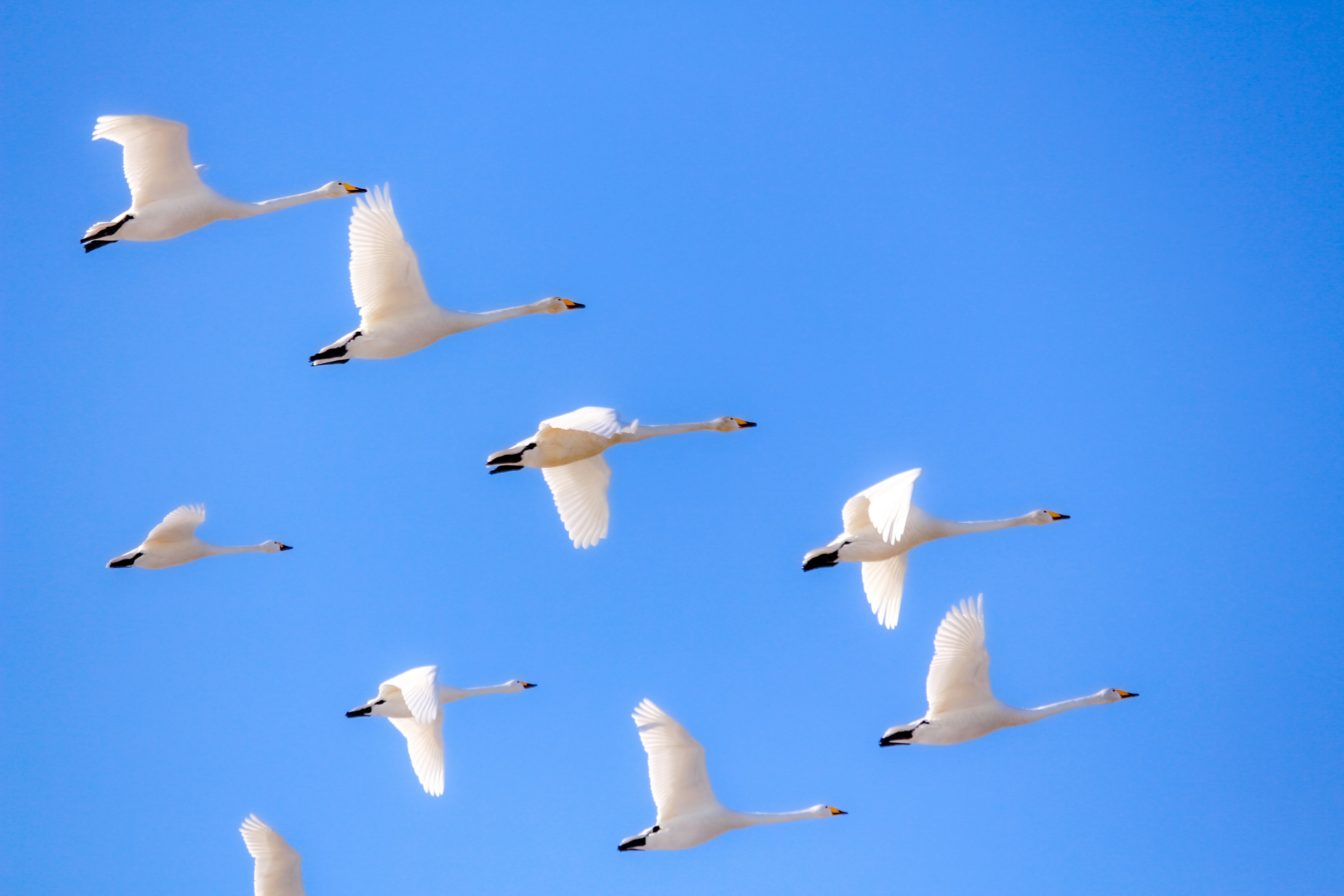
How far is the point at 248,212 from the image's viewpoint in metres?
28.5

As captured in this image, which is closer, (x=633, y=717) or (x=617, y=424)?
(x=617, y=424)

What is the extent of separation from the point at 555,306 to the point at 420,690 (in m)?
6.70

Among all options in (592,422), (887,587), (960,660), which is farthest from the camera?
(887,587)

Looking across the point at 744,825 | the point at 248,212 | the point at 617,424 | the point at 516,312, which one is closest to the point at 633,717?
the point at 744,825

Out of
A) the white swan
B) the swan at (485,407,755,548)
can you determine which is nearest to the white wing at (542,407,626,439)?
the swan at (485,407,755,548)

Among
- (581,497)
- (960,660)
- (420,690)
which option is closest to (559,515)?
(581,497)

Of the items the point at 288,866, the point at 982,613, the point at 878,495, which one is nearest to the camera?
the point at 878,495

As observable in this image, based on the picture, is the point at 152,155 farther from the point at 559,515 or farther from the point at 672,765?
the point at 672,765

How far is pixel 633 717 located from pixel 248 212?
33.8 ft

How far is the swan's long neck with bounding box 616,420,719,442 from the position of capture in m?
26.9

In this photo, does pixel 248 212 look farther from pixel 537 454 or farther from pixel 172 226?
pixel 537 454

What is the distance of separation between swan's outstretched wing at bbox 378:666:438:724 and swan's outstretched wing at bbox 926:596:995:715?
7.63m

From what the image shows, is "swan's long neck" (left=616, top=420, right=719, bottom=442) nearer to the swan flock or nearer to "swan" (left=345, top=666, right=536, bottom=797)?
the swan flock

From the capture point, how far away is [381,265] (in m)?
26.7
